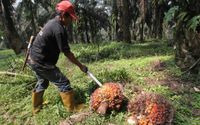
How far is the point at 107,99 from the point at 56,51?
134cm

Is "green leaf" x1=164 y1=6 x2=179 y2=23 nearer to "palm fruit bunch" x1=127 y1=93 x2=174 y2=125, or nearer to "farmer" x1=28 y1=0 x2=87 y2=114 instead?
"farmer" x1=28 y1=0 x2=87 y2=114

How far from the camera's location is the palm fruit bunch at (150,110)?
585cm

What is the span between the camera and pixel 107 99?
6.44 metres

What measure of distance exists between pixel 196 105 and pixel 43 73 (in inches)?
111

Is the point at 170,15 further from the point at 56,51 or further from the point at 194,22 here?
the point at 56,51

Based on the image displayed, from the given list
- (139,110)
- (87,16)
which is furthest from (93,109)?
(87,16)

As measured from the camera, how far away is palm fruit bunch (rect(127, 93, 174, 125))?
5852 mm

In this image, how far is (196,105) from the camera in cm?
685

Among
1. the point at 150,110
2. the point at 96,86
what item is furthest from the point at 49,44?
the point at 150,110

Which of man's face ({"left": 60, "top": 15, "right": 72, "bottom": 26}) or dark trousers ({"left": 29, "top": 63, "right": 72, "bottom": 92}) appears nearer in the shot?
man's face ({"left": 60, "top": 15, "right": 72, "bottom": 26})

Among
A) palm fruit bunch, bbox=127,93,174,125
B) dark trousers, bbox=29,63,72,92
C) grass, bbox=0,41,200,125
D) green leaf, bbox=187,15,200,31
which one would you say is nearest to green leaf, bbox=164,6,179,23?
green leaf, bbox=187,15,200,31

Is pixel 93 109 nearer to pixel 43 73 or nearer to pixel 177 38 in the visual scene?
pixel 43 73

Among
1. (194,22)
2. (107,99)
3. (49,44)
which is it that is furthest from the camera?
(194,22)

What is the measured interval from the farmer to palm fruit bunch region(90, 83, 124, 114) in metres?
0.51
